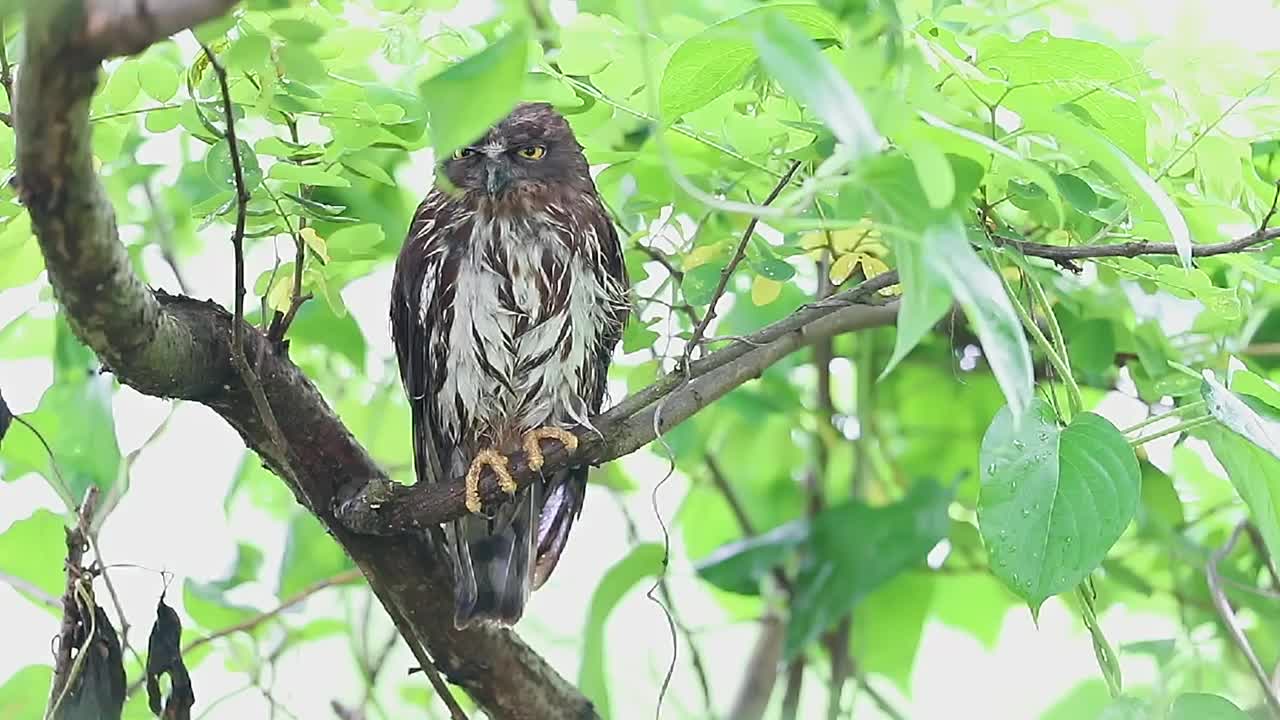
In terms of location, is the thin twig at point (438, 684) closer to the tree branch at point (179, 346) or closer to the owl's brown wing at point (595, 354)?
the tree branch at point (179, 346)

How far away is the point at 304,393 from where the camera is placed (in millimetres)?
1619

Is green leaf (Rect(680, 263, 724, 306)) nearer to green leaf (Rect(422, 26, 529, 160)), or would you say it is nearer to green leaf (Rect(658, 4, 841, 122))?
green leaf (Rect(658, 4, 841, 122))

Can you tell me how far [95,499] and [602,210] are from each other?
0.99 meters

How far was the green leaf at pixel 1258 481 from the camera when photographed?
50.7 inches

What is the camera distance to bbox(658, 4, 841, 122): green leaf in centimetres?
114

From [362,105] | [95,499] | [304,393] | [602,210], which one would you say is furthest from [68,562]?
[602,210]

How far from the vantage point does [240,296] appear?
1.41 metres

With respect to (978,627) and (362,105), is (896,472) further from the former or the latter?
(362,105)

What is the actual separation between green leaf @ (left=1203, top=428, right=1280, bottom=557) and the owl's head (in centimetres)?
137

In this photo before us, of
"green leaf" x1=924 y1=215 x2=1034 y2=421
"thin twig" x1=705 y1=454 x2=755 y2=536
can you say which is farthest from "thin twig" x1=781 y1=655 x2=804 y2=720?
"green leaf" x1=924 y1=215 x2=1034 y2=421

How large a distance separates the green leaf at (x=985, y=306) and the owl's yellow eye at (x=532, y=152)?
1.72m

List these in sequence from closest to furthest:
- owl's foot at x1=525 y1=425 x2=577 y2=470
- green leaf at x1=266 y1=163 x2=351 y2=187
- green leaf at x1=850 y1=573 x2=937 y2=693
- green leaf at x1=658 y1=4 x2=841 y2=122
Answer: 1. green leaf at x1=658 y1=4 x2=841 y2=122
2. green leaf at x1=266 y1=163 x2=351 y2=187
3. owl's foot at x1=525 y1=425 x2=577 y2=470
4. green leaf at x1=850 y1=573 x2=937 y2=693

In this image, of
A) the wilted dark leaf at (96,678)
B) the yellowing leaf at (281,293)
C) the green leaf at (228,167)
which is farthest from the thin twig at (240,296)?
the wilted dark leaf at (96,678)

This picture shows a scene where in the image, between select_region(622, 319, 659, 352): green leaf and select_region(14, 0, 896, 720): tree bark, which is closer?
select_region(14, 0, 896, 720): tree bark
